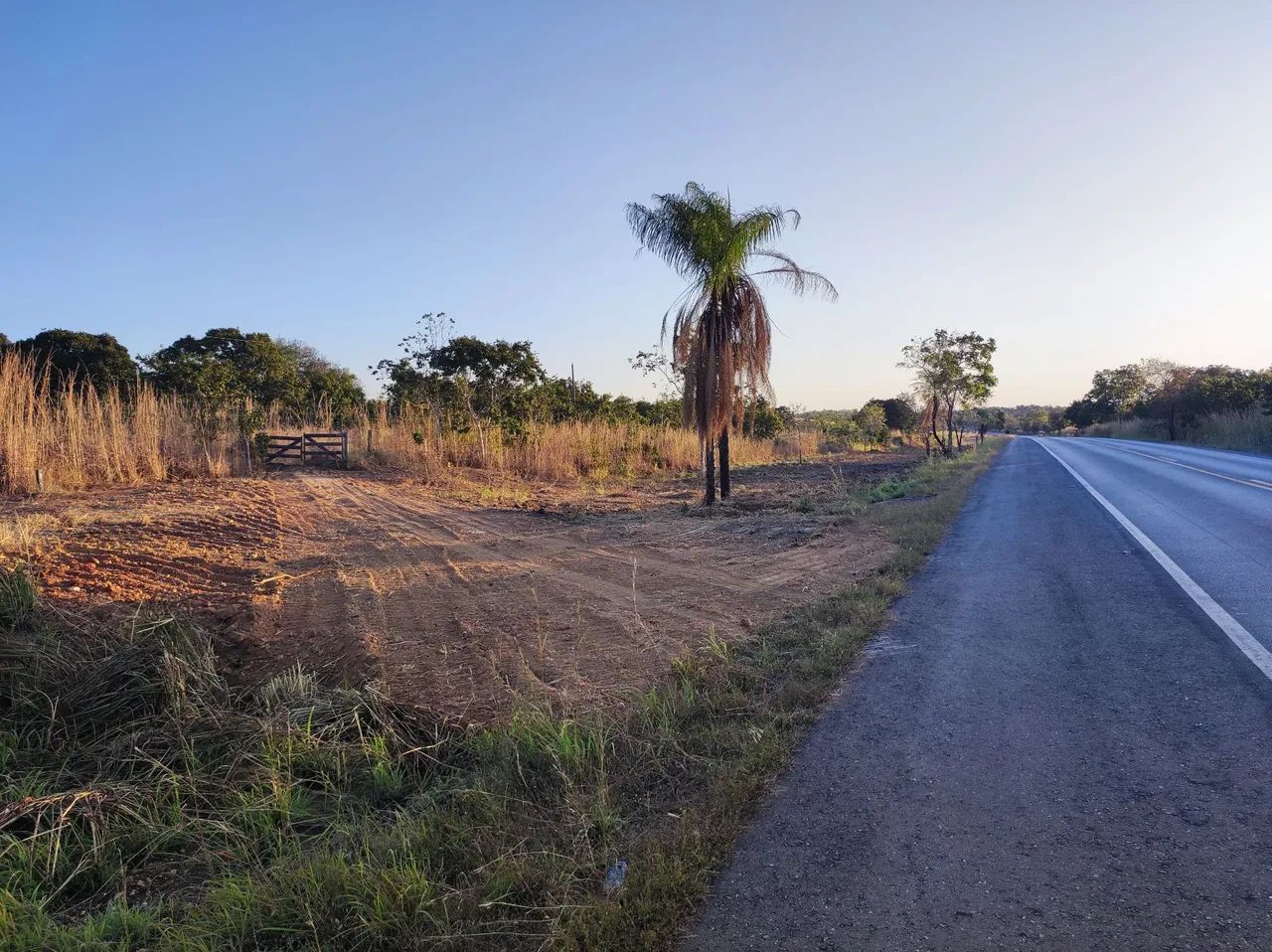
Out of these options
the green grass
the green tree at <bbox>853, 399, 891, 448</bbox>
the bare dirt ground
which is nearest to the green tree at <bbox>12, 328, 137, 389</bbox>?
the bare dirt ground

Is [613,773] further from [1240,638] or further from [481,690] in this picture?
[1240,638]

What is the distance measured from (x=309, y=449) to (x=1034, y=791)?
71.5 feet

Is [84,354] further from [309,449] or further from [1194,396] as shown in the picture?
[1194,396]

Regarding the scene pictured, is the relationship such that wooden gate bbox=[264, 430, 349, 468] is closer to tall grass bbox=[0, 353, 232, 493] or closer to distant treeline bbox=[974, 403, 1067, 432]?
tall grass bbox=[0, 353, 232, 493]

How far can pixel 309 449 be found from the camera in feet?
71.4

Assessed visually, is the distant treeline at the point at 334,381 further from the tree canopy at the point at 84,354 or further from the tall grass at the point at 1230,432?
the tall grass at the point at 1230,432

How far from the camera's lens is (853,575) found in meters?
8.70

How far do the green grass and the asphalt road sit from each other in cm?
31

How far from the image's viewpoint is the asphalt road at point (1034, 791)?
2596 millimetres

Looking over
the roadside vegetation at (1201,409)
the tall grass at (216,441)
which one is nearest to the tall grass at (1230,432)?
the roadside vegetation at (1201,409)

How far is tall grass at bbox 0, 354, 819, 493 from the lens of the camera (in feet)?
40.5

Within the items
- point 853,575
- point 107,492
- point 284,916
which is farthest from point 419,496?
point 284,916

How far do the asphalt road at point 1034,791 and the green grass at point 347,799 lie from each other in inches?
12.4

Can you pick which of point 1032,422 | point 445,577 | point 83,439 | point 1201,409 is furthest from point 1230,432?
point 1032,422
